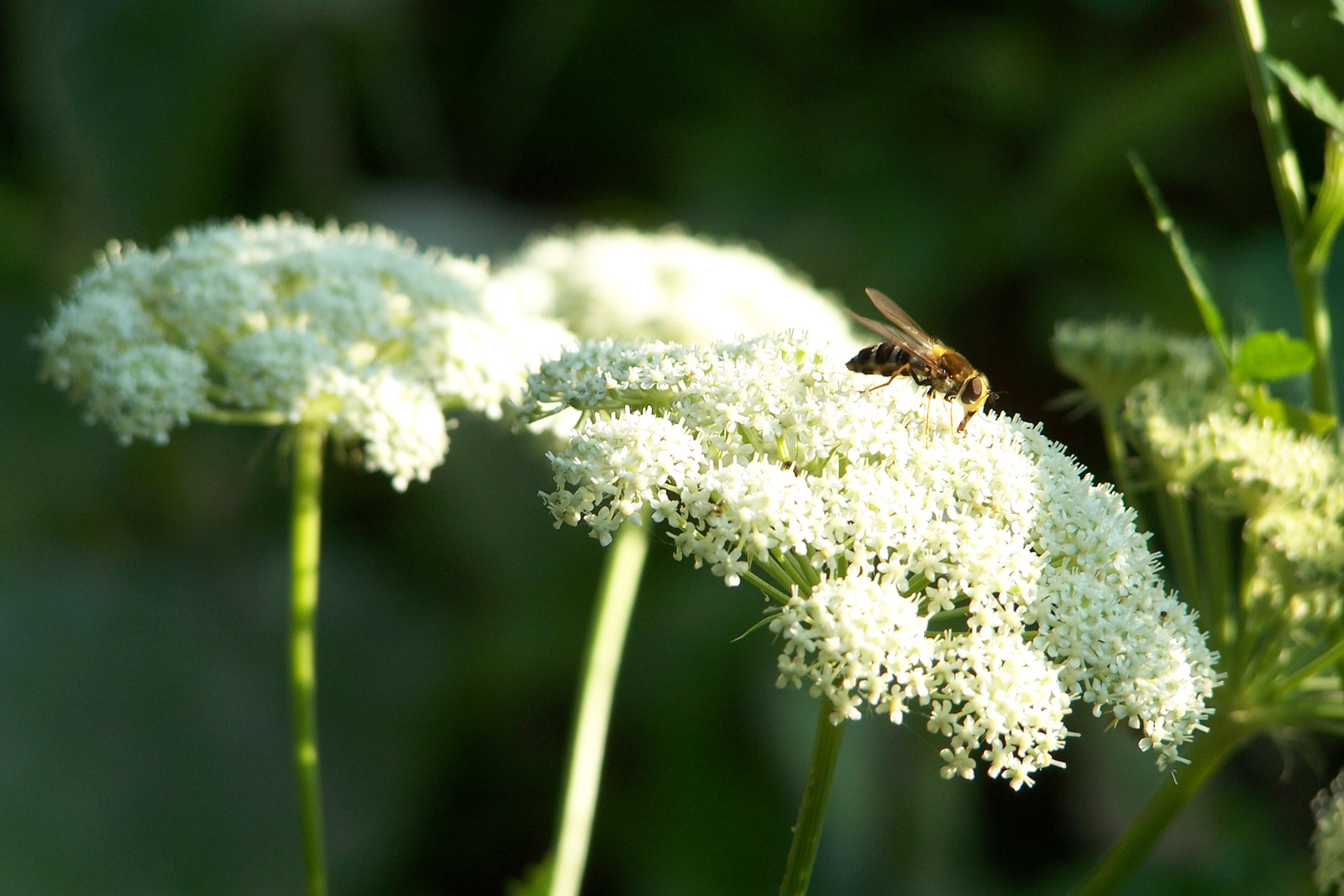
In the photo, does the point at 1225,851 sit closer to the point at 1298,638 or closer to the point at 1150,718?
the point at 1298,638

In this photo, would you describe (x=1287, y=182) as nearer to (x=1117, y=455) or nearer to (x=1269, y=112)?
(x=1269, y=112)

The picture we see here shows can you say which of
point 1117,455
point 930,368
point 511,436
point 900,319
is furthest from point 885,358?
point 511,436

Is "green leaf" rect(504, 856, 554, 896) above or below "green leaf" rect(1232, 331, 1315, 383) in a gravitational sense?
below

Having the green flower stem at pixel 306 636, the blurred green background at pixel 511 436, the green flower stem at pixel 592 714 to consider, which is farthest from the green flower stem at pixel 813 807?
the blurred green background at pixel 511 436

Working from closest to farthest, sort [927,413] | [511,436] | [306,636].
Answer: [927,413] < [306,636] < [511,436]

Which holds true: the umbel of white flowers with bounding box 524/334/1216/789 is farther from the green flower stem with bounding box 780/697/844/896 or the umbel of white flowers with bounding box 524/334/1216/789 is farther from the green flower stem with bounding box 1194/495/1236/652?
the green flower stem with bounding box 1194/495/1236/652

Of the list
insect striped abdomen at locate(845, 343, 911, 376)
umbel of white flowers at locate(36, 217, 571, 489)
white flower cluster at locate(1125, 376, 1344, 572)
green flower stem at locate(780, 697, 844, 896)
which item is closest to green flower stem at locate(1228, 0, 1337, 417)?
white flower cluster at locate(1125, 376, 1344, 572)
